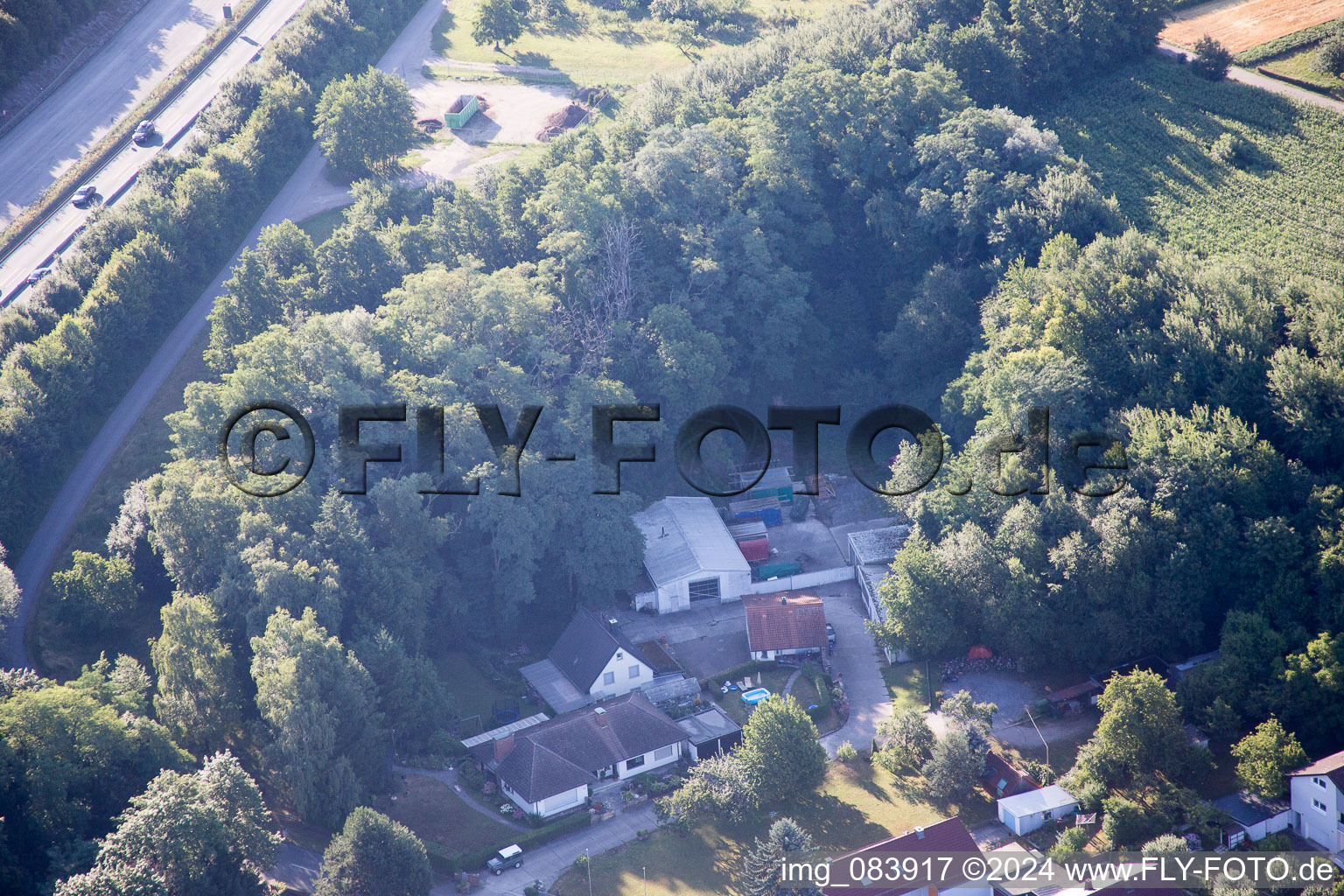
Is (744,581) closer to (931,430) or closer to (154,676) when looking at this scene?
(931,430)

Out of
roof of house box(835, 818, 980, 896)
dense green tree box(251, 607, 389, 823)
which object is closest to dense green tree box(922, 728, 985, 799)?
roof of house box(835, 818, 980, 896)

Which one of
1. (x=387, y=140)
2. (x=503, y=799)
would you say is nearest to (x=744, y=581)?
(x=503, y=799)

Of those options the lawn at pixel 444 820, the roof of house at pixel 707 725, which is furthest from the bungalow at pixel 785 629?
the lawn at pixel 444 820

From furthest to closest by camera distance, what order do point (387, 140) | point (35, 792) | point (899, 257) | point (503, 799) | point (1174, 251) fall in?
point (387, 140)
point (899, 257)
point (1174, 251)
point (503, 799)
point (35, 792)

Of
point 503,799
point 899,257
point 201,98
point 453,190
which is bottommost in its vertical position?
point 503,799

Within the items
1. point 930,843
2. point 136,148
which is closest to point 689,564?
point 930,843

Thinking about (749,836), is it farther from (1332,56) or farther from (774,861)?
(1332,56)

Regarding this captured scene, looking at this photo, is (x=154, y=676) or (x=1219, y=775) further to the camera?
(x=154, y=676)

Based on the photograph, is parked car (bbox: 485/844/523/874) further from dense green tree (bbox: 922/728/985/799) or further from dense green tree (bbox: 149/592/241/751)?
dense green tree (bbox: 922/728/985/799)
